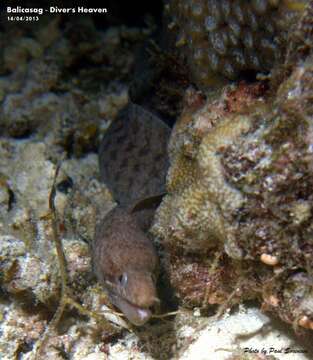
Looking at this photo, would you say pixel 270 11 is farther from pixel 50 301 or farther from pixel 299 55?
pixel 50 301

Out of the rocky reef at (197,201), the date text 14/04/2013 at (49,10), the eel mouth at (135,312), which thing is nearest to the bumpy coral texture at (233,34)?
the rocky reef at (197,201)

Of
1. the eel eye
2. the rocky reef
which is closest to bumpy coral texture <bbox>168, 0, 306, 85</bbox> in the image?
the rocky reef

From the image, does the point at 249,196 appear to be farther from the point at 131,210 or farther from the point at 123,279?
the point at 131,210

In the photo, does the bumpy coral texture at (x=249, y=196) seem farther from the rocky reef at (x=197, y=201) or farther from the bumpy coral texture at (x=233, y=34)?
the bumpy coral texture at (x=233, y=34)

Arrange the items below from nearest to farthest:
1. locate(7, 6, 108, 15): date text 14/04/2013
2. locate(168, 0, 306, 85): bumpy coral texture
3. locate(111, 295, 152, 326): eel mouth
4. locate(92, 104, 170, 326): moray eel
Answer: locate(168, 0, 306, 85): bumpy coral texture → locate(111, 295, 152, 326): eel mouth → locate(92, 104, 170, 326): moray eel → locate(7, 6, 108, 15): date text 14/04/2013

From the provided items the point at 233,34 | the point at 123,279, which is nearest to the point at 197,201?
the point at 123,279

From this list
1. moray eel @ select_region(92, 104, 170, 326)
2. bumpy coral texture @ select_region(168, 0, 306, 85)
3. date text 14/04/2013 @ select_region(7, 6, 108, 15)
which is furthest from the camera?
date text 14/04/2013 @ select_region(7, 6, 108, 15)

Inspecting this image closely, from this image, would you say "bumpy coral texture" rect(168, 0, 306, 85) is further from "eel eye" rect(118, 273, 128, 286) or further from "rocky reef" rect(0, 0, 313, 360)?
"eel eye" rect(118, 273, 128, 286)
